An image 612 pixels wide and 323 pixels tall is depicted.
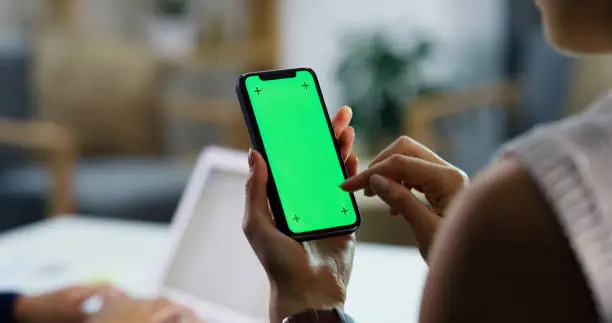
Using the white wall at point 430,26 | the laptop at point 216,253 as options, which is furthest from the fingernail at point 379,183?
the white wall at point 430,26

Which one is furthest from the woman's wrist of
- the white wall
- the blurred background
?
the white wall

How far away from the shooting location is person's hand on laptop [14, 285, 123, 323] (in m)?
0.89

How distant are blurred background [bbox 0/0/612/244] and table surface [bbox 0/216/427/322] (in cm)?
119

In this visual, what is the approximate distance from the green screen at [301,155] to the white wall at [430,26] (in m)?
2.68

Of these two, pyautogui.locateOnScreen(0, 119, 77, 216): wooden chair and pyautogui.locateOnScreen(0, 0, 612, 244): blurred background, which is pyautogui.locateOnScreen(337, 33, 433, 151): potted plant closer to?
pyautogui.locateOnScreen(0, 0, 612, 244): blurred background

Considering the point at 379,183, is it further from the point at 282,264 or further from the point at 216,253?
the point at 216,253

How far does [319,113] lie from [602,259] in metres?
0.34

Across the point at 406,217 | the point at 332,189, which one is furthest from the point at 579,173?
the point at 332,189

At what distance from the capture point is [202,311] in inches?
35.0

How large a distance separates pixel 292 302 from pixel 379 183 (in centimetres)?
10

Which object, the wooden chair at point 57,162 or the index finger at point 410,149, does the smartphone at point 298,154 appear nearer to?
the index finger at point 410,149

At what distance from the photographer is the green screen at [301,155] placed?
1.98 feet

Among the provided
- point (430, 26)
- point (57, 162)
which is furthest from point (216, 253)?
point (430, 26)

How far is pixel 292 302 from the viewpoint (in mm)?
545
